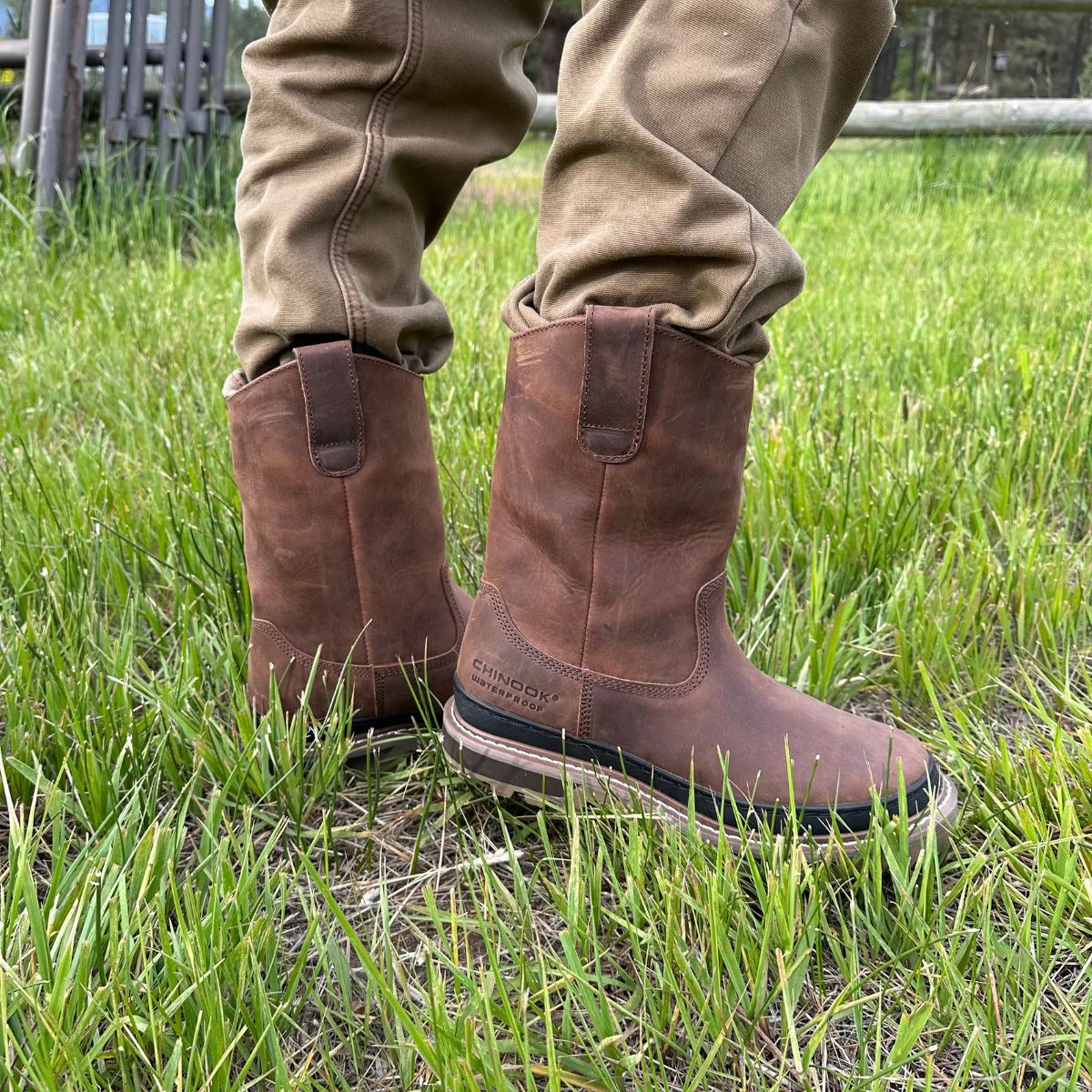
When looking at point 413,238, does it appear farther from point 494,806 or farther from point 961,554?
point 961,554

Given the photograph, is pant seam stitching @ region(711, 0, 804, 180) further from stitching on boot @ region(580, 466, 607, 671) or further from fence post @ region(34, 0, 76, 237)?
fence post @ region(34, 0, 76, 237)

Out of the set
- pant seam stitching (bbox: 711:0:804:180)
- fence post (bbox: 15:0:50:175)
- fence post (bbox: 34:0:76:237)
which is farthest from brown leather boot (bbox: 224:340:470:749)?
fence post (bbox: 15:0:50:175)

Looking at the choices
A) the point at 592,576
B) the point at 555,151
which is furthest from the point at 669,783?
the point at 555,151

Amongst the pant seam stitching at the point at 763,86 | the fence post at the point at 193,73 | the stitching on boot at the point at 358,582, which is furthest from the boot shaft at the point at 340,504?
the fence post at the point at 193,73

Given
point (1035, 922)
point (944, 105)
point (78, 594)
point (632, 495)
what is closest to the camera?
point (1035, 922)

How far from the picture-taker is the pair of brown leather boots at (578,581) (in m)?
1.04

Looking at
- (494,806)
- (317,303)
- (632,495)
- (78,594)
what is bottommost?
(494,806)

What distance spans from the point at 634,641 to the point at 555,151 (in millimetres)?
506

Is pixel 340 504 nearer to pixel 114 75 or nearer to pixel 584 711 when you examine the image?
pixel 584 711

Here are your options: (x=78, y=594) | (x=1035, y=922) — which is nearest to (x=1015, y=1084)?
(x=1035, y=922)

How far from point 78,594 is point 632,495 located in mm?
797

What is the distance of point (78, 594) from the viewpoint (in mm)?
1383

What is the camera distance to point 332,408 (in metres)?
1.11

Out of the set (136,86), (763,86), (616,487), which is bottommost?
(616,487)
